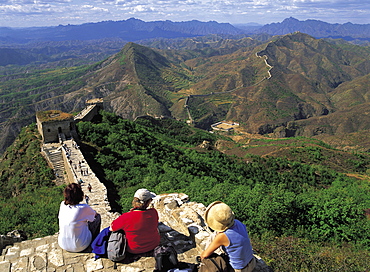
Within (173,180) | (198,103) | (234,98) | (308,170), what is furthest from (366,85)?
(173,180)

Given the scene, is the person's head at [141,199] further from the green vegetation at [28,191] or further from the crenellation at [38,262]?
the green vegetation at [28,191]

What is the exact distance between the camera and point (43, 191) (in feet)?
57.8

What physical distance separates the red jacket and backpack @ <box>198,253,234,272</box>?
1470 millimetres

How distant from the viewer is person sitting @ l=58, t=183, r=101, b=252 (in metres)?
6.23

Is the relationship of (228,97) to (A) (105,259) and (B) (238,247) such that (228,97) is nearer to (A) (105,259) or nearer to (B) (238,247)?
(A) (105,259)

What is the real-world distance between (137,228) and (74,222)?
150 centimetres

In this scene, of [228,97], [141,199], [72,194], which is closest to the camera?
[141,199]

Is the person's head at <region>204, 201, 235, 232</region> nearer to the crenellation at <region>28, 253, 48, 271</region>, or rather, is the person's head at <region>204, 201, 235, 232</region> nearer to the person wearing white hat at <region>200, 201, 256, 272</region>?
the person wearing white hat at <region>200, 201, 256, 272</region>

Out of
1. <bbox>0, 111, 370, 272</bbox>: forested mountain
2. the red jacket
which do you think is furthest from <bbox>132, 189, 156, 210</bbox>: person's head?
<bbox>0, 111, 370, 272</bbox>: forested mountain

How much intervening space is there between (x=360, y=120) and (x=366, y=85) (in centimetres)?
5999

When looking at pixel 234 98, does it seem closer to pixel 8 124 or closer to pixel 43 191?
Result: pixel 8 124

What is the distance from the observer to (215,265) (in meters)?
5.14

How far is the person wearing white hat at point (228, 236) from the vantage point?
16.9ft

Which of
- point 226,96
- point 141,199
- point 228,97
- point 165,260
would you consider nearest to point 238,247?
point 165,260
